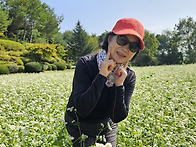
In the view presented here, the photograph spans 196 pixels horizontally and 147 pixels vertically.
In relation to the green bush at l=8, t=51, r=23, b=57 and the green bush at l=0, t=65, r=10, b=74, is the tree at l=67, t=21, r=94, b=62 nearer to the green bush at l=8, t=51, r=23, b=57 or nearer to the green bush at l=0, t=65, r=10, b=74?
the green bush at l=8, t=51, r=23, b=57

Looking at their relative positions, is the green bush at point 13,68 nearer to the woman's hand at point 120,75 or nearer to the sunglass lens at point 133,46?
the woman's hand at point 120,75

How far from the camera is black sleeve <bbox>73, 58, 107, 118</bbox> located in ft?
5.23

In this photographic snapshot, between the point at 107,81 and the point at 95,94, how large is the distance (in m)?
0.24

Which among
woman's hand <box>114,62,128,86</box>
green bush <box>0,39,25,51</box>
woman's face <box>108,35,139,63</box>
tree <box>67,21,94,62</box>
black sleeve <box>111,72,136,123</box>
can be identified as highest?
tree <box>67,21,94,62</box>

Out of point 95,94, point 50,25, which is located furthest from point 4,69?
point 50,25

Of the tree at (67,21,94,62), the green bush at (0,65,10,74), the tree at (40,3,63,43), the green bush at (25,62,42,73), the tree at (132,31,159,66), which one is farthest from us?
the tree at (40,3,63,43)

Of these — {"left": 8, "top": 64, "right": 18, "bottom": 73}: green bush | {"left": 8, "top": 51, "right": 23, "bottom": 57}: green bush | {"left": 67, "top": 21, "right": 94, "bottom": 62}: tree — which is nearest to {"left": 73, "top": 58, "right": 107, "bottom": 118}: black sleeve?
{"left": 8, "top": 64, "right": 18, "bottom": 73}: green bush

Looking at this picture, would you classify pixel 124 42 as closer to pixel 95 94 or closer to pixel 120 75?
pixel 120 75

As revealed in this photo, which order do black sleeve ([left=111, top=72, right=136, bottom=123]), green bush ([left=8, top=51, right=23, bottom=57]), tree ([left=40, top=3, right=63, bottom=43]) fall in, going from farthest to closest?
tree ([left=40, top=3, right=63, bottom=43]), green bush ([left=8, top=51, right=23, bottom=57]), black sleeve ([left=111, top=72, right=136, bottom=123])

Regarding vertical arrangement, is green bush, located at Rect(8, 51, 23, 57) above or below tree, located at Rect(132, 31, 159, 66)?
below

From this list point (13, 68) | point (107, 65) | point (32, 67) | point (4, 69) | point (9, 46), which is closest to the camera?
point (107, 65)

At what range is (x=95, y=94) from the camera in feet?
5.24

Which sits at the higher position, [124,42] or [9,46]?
[9,46]

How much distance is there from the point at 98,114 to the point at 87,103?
0.38 metres
